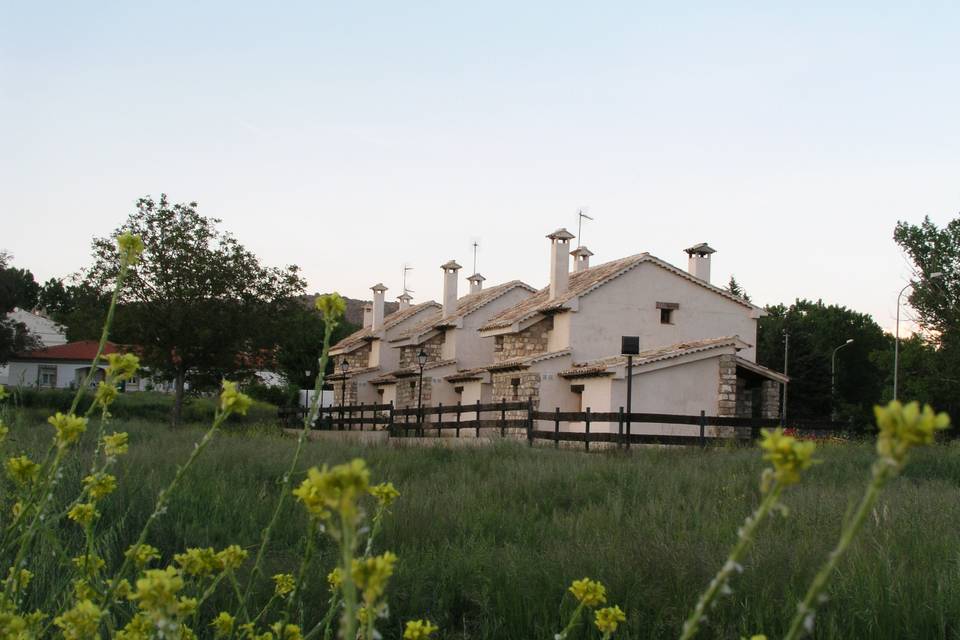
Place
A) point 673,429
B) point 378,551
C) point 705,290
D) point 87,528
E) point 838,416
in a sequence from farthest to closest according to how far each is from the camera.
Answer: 1. point 838,416
2. point 705,290
3. point 673,429
4. point 378,551
5. point 87,528

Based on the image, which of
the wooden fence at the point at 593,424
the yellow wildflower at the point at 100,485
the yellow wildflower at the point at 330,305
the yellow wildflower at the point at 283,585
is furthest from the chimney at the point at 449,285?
the yellow wildflower at the point at 330,305

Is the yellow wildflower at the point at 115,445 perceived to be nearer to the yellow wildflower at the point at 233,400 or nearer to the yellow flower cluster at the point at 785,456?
the yellow wildflower at the point at 233,400

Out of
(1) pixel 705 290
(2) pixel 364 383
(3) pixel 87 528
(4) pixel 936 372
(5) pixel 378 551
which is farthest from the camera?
(2) pixel 364 383

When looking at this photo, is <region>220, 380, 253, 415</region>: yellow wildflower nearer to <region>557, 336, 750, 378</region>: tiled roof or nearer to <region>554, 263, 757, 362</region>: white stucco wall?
<region>557, 336, 750, 378</region>: tiled roof

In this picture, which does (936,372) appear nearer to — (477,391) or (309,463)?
(477,391)

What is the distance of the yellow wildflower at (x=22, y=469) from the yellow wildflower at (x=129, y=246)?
61 cm

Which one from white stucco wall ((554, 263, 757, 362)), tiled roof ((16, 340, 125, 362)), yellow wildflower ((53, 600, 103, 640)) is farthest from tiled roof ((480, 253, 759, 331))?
tiled roof ((16, 340, 125, 362))

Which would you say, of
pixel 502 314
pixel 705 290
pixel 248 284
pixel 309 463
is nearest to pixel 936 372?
pixel 705 290

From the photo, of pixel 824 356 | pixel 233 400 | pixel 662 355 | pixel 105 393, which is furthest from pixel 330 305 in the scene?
pixel 824 356

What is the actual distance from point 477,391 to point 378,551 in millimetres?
27600

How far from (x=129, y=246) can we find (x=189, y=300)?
30.3 meters

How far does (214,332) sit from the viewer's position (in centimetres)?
3175

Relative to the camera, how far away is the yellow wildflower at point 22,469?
2.62 m

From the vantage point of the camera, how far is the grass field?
5.50 m
